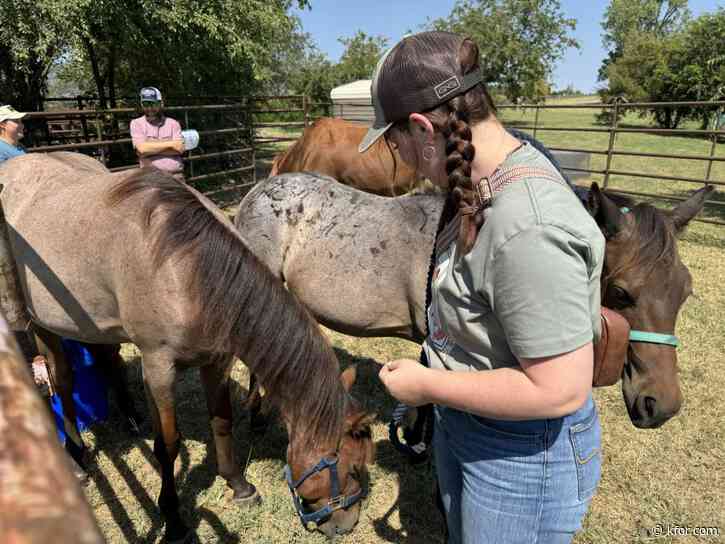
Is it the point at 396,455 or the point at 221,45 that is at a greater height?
the point at 221,45

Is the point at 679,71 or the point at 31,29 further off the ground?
the point at 679,71

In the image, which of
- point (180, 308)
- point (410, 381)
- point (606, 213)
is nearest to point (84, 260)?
point (180, 308)

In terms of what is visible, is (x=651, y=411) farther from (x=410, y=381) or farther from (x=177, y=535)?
(x=177, y=535)

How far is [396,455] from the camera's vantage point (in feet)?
10.0

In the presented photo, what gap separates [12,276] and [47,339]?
184 centimetres

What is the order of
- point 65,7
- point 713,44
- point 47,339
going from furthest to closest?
point 713,44, point 65,7, point 47,339

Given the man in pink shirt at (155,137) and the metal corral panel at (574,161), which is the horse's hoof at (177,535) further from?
the metal corral panel at (574,161)

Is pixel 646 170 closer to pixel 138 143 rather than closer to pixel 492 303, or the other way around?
pixel 138 143

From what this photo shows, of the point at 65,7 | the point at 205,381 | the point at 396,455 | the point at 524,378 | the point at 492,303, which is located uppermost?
the point at 65,7

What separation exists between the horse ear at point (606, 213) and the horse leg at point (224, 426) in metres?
1.81

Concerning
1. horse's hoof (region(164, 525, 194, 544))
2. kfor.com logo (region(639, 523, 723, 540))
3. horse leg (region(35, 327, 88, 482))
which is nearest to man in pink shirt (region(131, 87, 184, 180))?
horse leg (region(35, 327, 88, 482))

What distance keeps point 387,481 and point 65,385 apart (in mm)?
2122

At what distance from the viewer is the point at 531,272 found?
33.1 inches

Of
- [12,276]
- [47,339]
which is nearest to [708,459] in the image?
[12,276]
